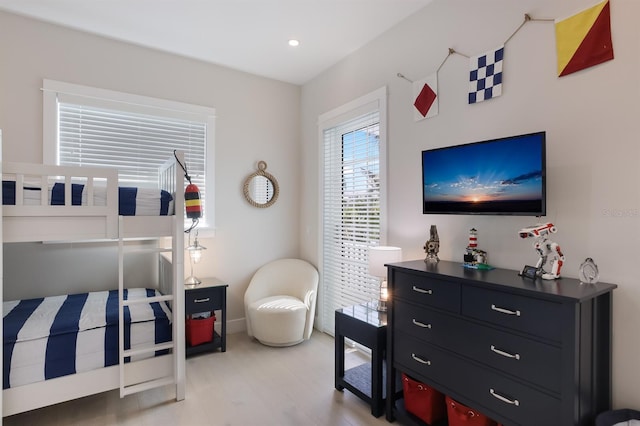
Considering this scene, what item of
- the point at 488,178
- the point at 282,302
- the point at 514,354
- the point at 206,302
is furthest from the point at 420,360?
the point at 206,302

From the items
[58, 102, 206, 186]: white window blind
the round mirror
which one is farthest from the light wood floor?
[58, 102, 206, 186]: white window blind

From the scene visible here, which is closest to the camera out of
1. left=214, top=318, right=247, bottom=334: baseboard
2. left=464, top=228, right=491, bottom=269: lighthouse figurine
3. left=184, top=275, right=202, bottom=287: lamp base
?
left=464, top=228, right=491, bottom=269: lighthouse figurine

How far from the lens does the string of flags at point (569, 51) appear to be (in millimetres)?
1648

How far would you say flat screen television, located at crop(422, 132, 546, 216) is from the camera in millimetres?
1755

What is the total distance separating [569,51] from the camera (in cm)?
176

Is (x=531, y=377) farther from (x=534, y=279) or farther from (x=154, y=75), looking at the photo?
(x=154, y=75)

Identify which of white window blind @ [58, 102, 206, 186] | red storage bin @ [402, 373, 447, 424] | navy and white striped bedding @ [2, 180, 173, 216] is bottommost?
red storage bin @ [402, 373, 447, 424]

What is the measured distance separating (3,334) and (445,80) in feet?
10.6

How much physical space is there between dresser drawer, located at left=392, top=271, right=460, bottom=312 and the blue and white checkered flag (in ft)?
4.02

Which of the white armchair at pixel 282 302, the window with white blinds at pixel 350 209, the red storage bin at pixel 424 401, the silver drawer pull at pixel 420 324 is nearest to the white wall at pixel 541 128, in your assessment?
the window with white blinds at pixel 350 209

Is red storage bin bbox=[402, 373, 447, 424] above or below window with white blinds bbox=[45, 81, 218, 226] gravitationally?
below

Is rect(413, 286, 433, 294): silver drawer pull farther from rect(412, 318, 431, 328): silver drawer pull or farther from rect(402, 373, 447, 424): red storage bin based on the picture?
rect(402, 373, 447, 424): red storage bin

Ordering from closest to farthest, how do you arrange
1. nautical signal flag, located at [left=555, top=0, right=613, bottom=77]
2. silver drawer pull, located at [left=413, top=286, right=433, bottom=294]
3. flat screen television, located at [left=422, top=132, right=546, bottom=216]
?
nautical signal flag, located at [left=555, top=0, right=613, bottom=77] → flat screen television, located at [left=422, top=132, right=546, bottom=216] → silver drawer pull, located at [left=413, top=286, right=433, bottom=294]

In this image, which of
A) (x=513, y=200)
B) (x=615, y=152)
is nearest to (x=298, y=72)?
(x=513, y=200)
